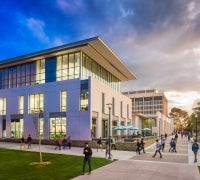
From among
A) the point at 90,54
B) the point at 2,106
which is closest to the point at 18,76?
the point at 2,106

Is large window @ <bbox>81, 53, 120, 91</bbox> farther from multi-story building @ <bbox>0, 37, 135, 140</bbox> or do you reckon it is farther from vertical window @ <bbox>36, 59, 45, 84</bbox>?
vertical window @ <bbox>36, 59, 45, 84</bbox>

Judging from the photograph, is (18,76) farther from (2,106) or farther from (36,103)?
(36,103)

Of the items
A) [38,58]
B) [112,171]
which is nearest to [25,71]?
[38,58]

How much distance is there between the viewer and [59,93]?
137 feet

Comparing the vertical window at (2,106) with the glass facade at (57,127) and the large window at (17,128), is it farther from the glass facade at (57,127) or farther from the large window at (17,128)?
the glass facade at (57,127)

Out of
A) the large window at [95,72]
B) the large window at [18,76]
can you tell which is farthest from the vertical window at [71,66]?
the large window at [18,76]

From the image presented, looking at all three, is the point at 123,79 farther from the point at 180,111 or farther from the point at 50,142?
the point at 180,111

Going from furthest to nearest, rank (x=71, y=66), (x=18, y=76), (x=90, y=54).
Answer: (x=18, y=76)
(x=90, y=54)
(x=71, y=66)

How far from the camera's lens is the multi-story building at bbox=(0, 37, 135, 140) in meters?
39.8

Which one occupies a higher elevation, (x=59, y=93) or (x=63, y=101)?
(x=59, y=93)

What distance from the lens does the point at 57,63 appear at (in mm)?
44281

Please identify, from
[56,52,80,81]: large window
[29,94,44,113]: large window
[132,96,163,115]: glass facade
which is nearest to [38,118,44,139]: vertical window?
[29,94,44,113]: large window

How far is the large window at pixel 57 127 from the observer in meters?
40.8

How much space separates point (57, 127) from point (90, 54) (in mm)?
12896
